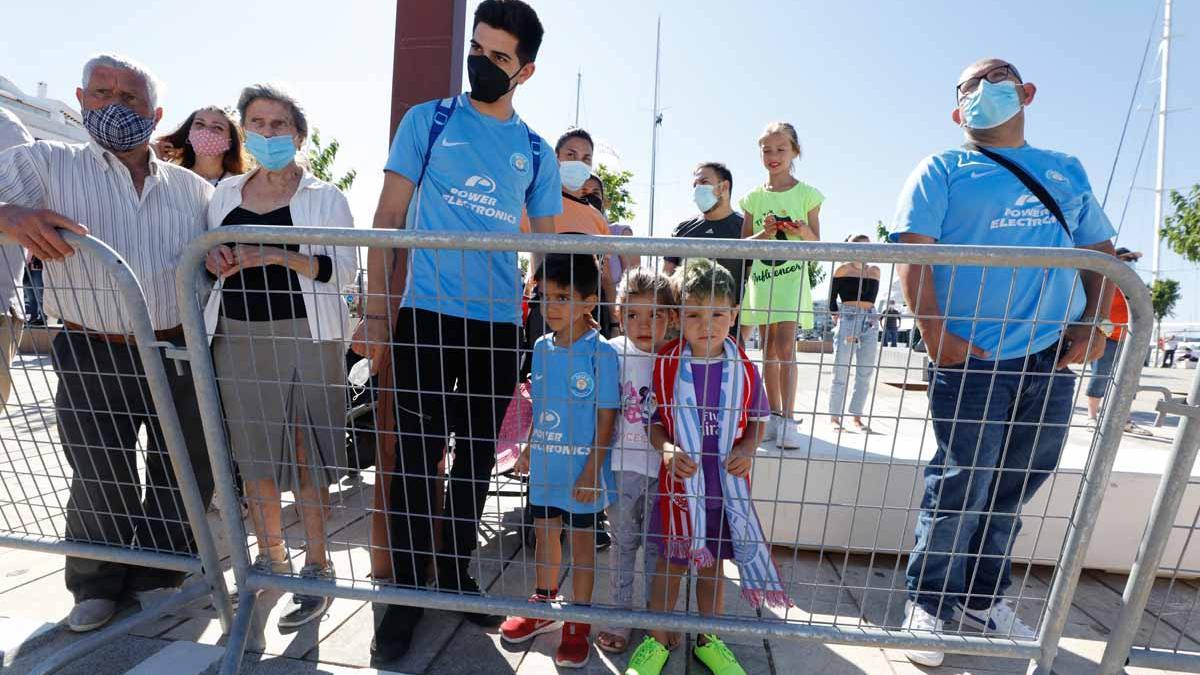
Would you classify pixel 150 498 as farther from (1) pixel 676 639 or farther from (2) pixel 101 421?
(1) pixel 676 639

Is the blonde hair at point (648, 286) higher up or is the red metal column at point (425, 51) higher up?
the red metal column at point (425, 51)

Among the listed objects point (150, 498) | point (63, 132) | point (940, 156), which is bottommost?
point (150, 498)

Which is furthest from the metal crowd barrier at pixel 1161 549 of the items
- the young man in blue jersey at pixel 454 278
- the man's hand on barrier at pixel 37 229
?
the man's hand on barrier at pixel 37 229

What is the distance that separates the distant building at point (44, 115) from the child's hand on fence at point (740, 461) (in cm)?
2600

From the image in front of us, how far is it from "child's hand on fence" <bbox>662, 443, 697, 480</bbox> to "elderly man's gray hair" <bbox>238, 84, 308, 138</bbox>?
1.92 metres

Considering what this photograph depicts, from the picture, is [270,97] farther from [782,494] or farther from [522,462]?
[782,494]

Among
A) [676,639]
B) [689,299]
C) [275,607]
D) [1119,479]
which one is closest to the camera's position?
[689,299]

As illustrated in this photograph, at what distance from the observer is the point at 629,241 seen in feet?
5.27

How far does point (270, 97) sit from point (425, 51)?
1.34 metres

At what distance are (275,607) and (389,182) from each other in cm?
179

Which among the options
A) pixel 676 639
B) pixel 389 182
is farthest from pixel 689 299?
pixel 676 639

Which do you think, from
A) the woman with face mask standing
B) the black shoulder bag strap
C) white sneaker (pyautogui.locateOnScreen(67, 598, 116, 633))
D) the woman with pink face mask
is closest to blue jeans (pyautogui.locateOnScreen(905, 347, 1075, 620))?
the black shoulder bag strap

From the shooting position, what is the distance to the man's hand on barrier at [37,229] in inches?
70.6

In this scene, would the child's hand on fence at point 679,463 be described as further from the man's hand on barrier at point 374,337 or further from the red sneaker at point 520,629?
the man's hand on barrier at point 374,337
